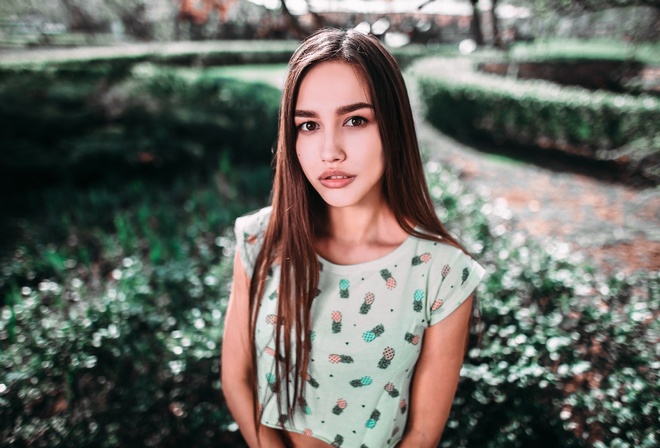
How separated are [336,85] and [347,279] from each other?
2.03 feet

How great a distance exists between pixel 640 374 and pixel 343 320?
5.63 feet

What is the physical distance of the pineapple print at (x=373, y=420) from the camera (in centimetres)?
149

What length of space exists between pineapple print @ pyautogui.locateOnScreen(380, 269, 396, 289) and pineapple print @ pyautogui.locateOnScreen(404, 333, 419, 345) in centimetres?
16

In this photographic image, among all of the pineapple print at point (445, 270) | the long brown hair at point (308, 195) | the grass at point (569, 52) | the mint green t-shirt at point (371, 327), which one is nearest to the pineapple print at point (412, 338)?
the mint green t-shirt at point (371, 327)

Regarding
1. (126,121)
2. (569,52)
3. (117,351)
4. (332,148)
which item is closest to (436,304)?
(332,148)

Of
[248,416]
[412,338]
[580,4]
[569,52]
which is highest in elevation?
[569,52]

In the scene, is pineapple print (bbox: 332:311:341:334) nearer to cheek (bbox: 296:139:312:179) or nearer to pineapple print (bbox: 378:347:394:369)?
pineapple print (bbox: 378:347:394:369)

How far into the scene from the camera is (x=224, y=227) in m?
3.98

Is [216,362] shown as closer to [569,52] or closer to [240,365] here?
[240,365]

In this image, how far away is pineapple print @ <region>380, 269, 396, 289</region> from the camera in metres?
1.44

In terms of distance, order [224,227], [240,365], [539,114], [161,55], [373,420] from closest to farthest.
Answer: [373,420] < [240,365] < [224,227] < [539,114] < [161,55]

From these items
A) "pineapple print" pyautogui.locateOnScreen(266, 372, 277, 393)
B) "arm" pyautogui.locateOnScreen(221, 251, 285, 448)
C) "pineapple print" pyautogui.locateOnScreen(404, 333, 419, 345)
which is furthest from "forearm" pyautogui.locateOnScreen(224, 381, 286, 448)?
"pineapple print" pyautogui.locateOnScreen(404, 333, 419, 345)

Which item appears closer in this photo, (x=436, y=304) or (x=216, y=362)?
(x=436, y=304)

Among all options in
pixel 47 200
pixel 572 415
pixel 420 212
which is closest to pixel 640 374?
pixel 572 415
